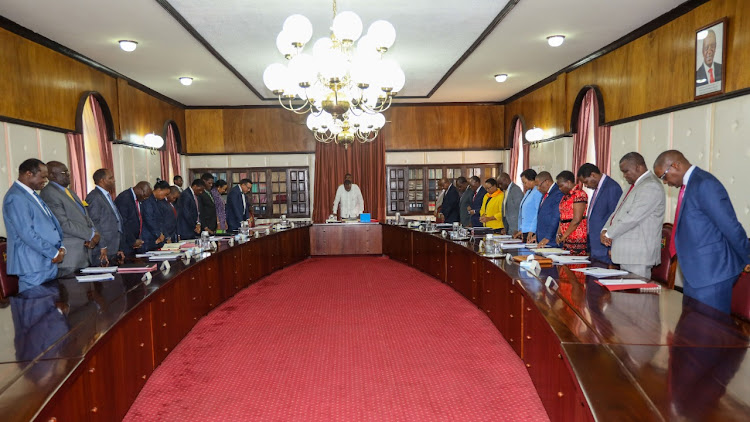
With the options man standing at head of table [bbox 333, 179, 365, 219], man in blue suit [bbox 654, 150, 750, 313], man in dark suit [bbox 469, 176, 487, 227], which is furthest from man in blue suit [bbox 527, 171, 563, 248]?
man standing at head of table [bbox 333, 179, 365, 219]

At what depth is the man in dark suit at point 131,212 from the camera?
19.8 feet

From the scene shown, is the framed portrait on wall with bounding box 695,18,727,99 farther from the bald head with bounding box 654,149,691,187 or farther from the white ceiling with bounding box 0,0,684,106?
the bald head with bounding box 654,149,691,187

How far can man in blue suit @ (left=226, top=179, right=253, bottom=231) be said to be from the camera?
9.37 m

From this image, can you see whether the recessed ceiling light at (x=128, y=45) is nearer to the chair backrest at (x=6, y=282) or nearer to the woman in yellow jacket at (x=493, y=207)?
the chair backrest at (x=6, y=282)

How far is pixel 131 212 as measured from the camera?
19.9 ft

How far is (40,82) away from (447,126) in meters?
8.07

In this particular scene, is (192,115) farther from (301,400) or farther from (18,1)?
(301,400)

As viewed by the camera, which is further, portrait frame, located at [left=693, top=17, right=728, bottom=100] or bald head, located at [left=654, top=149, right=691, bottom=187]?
portrait frame, located at [left=693, top=17, right=728, bottom=100]

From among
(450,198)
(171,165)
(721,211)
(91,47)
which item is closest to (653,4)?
(721,211)

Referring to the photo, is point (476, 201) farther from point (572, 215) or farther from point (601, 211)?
point (601, 211)

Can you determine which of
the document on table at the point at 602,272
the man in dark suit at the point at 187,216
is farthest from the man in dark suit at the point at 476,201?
the document on table at the point at 602,272

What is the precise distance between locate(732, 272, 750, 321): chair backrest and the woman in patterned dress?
224 centimetres

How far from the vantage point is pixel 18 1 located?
4910 mm

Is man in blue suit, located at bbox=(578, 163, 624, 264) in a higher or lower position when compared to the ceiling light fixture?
lower
